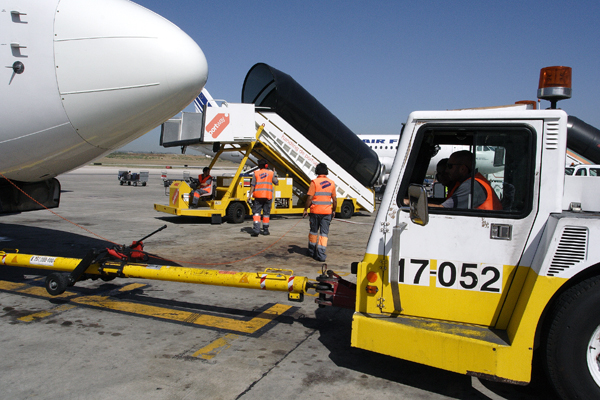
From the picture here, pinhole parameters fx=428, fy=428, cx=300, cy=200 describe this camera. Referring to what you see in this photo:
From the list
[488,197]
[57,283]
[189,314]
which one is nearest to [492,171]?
[488,197]

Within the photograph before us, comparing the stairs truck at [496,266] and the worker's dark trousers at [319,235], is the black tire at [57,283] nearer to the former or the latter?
the stairs truck at [496,266]

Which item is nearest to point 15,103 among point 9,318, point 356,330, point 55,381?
point 9,318

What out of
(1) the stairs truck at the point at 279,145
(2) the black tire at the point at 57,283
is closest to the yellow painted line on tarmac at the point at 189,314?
(2) the black tire at the point at 57,283

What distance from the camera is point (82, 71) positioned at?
3.94m

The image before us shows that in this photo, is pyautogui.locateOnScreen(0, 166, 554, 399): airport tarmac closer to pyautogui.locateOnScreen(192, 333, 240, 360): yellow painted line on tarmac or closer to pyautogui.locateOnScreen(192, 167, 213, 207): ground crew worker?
pyautogui.locateOnScreen(192, 333, 240, 360): yellow painted line on tarmac

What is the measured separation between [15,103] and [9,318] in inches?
85.2

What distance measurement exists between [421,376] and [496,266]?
1100 millimetres

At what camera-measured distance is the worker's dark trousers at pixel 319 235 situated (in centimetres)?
737

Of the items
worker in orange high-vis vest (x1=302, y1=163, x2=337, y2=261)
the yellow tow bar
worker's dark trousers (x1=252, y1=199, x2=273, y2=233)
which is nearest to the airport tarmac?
the yellow tow bar

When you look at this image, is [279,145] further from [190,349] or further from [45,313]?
[190,349]

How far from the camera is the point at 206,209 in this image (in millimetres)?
11062

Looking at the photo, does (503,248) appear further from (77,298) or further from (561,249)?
(77,298)

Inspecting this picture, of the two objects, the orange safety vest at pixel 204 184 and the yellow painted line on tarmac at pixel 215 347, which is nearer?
the yellow painted line on tarmac at pixel 215 347

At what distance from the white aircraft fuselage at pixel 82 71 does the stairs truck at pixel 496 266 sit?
2438 millimetres
